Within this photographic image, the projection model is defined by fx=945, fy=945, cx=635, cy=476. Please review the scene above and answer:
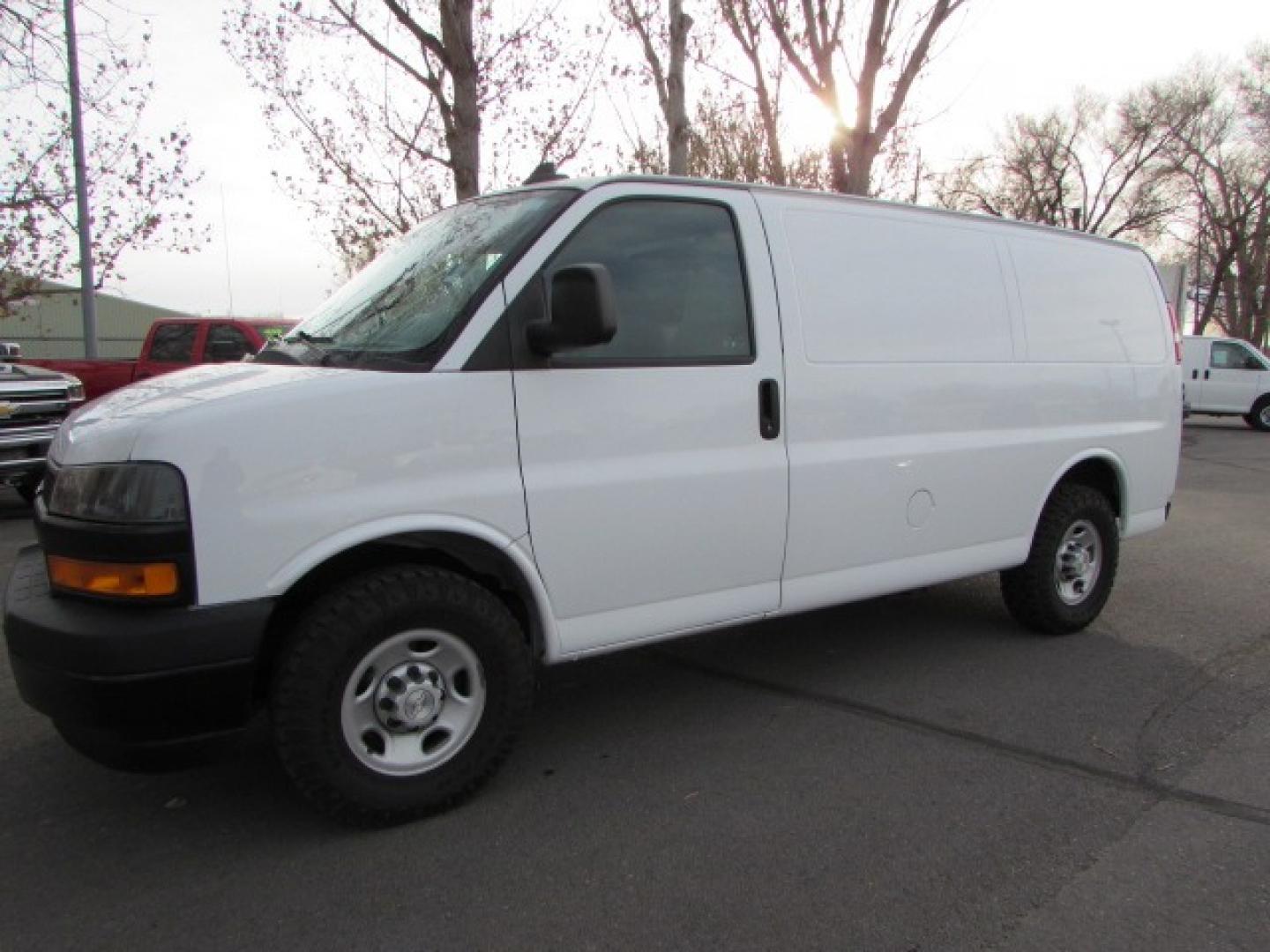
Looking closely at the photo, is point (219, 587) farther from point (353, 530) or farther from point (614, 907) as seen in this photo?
point (614, 907)

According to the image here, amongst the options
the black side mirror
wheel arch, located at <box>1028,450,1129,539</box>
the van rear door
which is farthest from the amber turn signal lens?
wheel arch, located at <box>1028,450,1129,539</box>

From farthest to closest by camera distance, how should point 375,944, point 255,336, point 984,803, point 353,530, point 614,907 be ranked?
point 255,336
point 984,803
point 353,530
point 614,907
point 375,944

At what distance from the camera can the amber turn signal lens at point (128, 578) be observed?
2549 millimetres

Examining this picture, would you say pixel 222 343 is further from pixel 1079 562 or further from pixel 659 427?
pixel 1079 562

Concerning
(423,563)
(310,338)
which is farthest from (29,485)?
(423,563)

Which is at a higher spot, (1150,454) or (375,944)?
(1150,454)

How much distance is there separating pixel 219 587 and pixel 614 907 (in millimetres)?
1402

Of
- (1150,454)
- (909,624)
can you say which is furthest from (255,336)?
(1150,454)

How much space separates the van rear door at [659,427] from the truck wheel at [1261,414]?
21.9m

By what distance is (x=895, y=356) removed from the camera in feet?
13.2

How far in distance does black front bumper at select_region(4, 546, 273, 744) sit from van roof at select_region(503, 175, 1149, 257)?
5.92 ft

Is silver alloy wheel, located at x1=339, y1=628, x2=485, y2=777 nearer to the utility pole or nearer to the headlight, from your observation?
the headlight

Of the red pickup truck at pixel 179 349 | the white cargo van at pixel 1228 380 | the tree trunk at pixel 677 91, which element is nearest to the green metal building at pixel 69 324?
the red pickup truck at pixel 179 349

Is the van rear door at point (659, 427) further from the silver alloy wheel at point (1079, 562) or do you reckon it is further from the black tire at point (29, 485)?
the black tire at point (29, 485)
